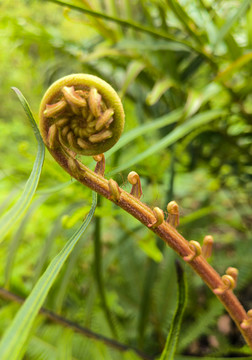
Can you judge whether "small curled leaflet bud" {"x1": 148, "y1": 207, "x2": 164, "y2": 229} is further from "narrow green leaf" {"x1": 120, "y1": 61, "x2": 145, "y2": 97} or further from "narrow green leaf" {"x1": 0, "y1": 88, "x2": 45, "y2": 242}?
"narrow green leaf" {"x1": 120, "y1": 61, "x2": 145, "y2": 97}

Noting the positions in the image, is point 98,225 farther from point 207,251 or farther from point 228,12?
point 228,12

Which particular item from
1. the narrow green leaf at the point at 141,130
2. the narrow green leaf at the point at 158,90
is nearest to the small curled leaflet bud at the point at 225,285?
the narrow green leaf at the point at 141,130

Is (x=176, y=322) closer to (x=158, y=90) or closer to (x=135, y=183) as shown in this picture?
(x=135, y=183)

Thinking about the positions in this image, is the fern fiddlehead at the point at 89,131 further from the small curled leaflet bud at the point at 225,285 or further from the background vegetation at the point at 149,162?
the background vegetation at the point at 149,162

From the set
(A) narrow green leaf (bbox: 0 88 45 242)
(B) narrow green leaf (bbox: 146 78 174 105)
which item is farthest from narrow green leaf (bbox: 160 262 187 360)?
(B) narrow green leaf (bbox: 146 78 174 105)

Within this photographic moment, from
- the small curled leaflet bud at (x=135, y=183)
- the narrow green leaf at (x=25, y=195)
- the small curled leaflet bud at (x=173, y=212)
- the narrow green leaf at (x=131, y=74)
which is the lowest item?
the small curled leaflet bud at (x=173, y=212)

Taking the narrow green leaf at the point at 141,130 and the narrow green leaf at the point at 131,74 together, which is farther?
the narrow green leaf at the point at 131,74

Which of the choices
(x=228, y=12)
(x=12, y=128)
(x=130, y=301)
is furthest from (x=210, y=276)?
(x=12, y=128)

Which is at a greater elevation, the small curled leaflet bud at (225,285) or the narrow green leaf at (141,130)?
the narrow green leaf at (141,130)
